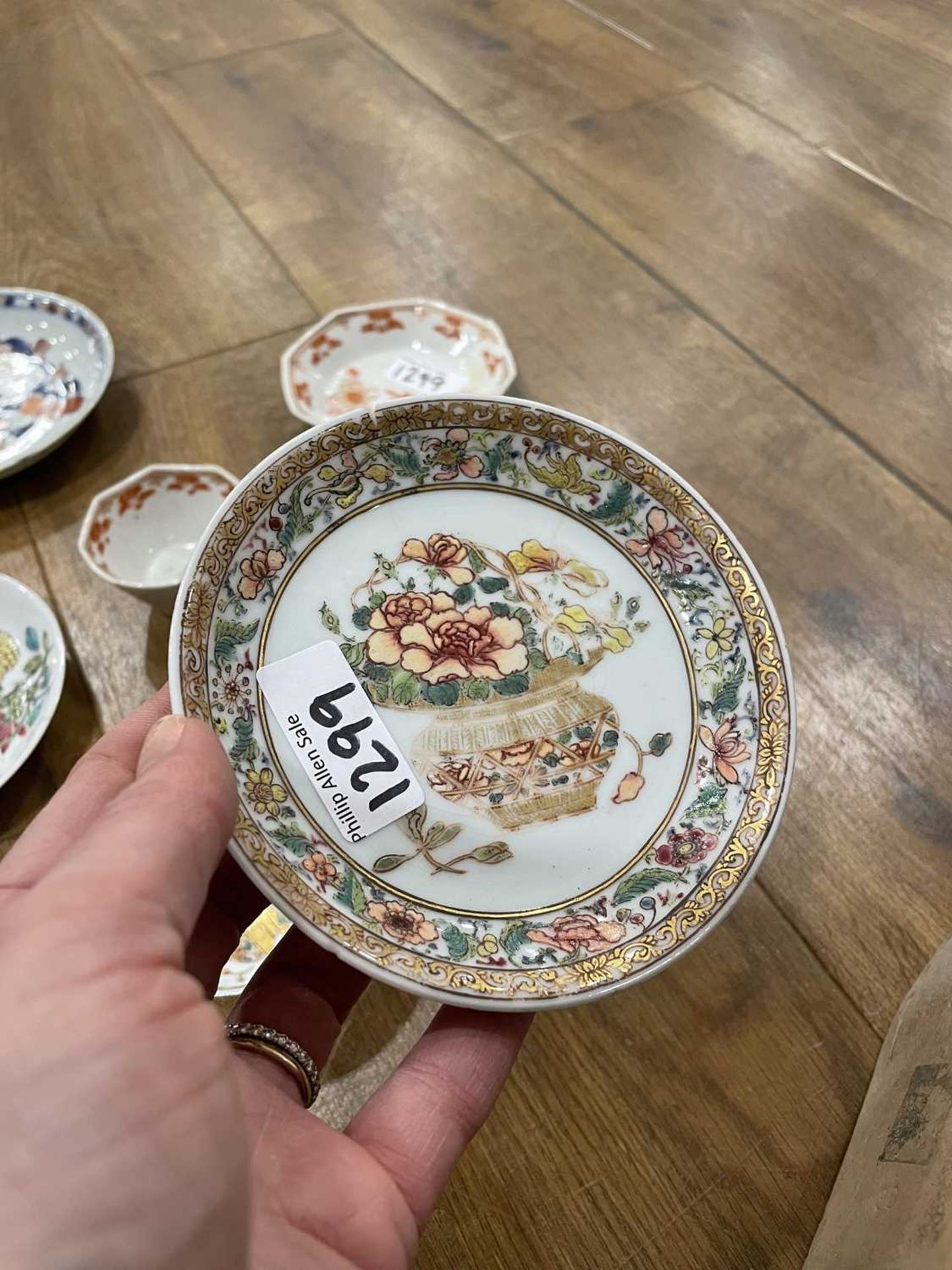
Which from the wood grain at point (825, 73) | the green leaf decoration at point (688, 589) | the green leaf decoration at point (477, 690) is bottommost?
the green leaf decoration at point (477, 690)

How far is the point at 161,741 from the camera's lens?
1.77 ft

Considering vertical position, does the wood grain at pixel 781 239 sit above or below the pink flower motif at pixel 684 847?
above

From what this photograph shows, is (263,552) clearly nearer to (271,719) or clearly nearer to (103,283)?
(271,719)

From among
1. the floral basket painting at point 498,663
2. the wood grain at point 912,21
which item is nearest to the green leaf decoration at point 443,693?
the floral basket painting at point 498,663

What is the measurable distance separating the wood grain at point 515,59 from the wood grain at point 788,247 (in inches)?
3.2

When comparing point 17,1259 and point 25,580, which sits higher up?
point 17,1259

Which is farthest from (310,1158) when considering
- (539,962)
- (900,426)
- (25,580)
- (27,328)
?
(27,328)

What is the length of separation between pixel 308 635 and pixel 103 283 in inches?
39.5

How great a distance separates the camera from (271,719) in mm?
666

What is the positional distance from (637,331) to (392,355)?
363mm

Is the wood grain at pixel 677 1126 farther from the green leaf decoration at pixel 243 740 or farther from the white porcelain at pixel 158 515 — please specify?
the white porcelain at pixel 158 515

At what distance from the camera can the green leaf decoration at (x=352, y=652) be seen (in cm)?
72

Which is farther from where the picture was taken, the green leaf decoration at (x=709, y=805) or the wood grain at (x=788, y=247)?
the wood grain at (x=788, y=247)

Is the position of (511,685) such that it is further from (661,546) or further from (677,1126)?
(677,1126)
